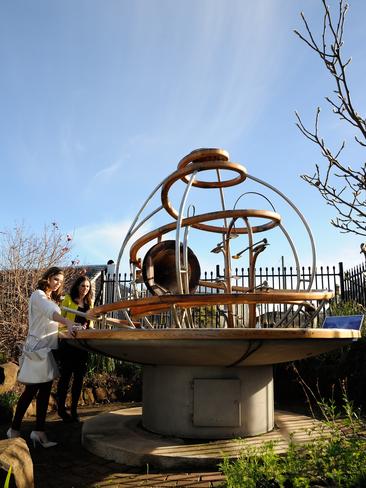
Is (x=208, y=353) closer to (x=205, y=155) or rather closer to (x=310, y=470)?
(x=310, y=470)

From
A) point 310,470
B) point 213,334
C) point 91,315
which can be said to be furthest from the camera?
point 91,315

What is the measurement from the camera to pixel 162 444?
371cm

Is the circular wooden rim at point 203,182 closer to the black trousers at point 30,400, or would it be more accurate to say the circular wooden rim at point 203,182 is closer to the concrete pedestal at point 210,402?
the concrete pedestal at point 210,402

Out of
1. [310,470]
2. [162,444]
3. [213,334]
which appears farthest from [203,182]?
[310,470]

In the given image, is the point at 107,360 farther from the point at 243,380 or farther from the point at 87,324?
the point at 243,380

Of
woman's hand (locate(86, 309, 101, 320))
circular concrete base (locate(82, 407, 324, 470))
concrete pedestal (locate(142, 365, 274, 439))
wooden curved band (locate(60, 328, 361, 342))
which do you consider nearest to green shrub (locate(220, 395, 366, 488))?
circular concrete base (locate(82, 407, 324, 470))

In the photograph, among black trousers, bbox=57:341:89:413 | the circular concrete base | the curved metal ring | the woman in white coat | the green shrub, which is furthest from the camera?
black trousers, bbox=57:341:89:413

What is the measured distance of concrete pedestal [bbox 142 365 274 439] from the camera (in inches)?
151

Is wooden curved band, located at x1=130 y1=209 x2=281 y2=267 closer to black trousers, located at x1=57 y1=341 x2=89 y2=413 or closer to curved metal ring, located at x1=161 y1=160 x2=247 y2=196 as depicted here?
curved metal ring, located at x1=161 y1=160 x2=247 y2=196

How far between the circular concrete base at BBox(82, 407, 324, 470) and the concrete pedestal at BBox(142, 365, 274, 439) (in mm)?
94

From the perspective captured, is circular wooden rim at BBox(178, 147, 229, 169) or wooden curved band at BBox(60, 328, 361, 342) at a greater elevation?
circular wooden rim at BBox(178, 147, 229, 169)

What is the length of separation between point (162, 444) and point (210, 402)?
53 cm

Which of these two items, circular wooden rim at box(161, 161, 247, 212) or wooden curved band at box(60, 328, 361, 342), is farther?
circular wooden rim at box(161, 161, 247, 212)

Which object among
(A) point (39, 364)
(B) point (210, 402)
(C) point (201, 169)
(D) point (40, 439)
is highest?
(C) point (201, 169)
